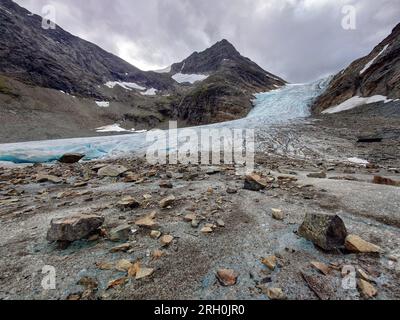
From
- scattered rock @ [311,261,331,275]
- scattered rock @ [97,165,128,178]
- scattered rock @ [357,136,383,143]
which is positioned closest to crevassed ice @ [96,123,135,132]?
scattered rock @ [97,165,128,178]

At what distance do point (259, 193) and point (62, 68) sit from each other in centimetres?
8166

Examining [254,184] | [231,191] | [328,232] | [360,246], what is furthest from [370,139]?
[328,232]

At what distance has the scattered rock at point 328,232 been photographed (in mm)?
2793

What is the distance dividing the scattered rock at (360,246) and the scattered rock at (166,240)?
2404 millimetres

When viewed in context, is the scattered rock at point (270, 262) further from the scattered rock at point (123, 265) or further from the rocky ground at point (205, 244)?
the scattered rock at point (123, 265)

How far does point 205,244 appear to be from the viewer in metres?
3.16

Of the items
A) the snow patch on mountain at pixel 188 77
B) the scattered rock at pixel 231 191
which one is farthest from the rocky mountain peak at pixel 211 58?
the scattered rock at pixel 231 191

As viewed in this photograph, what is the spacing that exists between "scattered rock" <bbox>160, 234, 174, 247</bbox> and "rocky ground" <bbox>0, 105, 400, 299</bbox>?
0.07 feet

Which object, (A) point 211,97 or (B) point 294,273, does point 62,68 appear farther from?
(B) point 294,273

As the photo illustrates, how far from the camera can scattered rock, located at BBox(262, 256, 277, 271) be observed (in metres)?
2.58

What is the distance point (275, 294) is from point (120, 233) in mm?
2312

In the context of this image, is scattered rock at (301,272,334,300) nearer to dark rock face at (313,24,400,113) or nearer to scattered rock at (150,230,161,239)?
scattered rock at (150,230,161,239)

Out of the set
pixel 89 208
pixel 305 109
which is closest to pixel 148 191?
pixel 89 208

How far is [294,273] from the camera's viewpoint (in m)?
2.47
